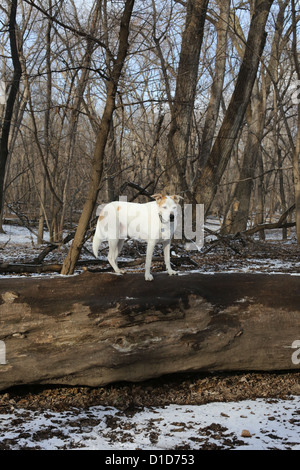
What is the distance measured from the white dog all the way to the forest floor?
120 centimetres

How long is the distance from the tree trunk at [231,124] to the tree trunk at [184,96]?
95 centimetres

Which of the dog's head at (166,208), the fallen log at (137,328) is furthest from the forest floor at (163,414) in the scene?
the dog's head at (166,208)

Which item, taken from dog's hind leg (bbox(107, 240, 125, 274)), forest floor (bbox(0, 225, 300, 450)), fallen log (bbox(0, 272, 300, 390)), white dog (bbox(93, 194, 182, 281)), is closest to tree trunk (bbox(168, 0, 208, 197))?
dog's hind leg (bbox(107, 240, 125, 274))

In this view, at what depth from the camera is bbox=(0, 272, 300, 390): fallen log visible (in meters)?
4.13

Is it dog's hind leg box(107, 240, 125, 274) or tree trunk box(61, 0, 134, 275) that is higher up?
tree trunk box(61, 0, 134, 275)

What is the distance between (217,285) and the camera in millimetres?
4535

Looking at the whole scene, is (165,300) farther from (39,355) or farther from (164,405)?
(39,355)

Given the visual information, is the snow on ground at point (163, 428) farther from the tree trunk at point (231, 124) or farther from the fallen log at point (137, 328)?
the tree trunk at point (231, 124)

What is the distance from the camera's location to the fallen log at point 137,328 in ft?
13.6

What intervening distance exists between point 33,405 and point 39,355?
17.7 inches

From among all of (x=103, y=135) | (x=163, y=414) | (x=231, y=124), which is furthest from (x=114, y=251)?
(x=231, y=124)

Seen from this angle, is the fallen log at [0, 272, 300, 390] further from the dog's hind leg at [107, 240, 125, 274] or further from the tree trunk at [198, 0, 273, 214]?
the tree trunk at [198, 0, 273, 214]
